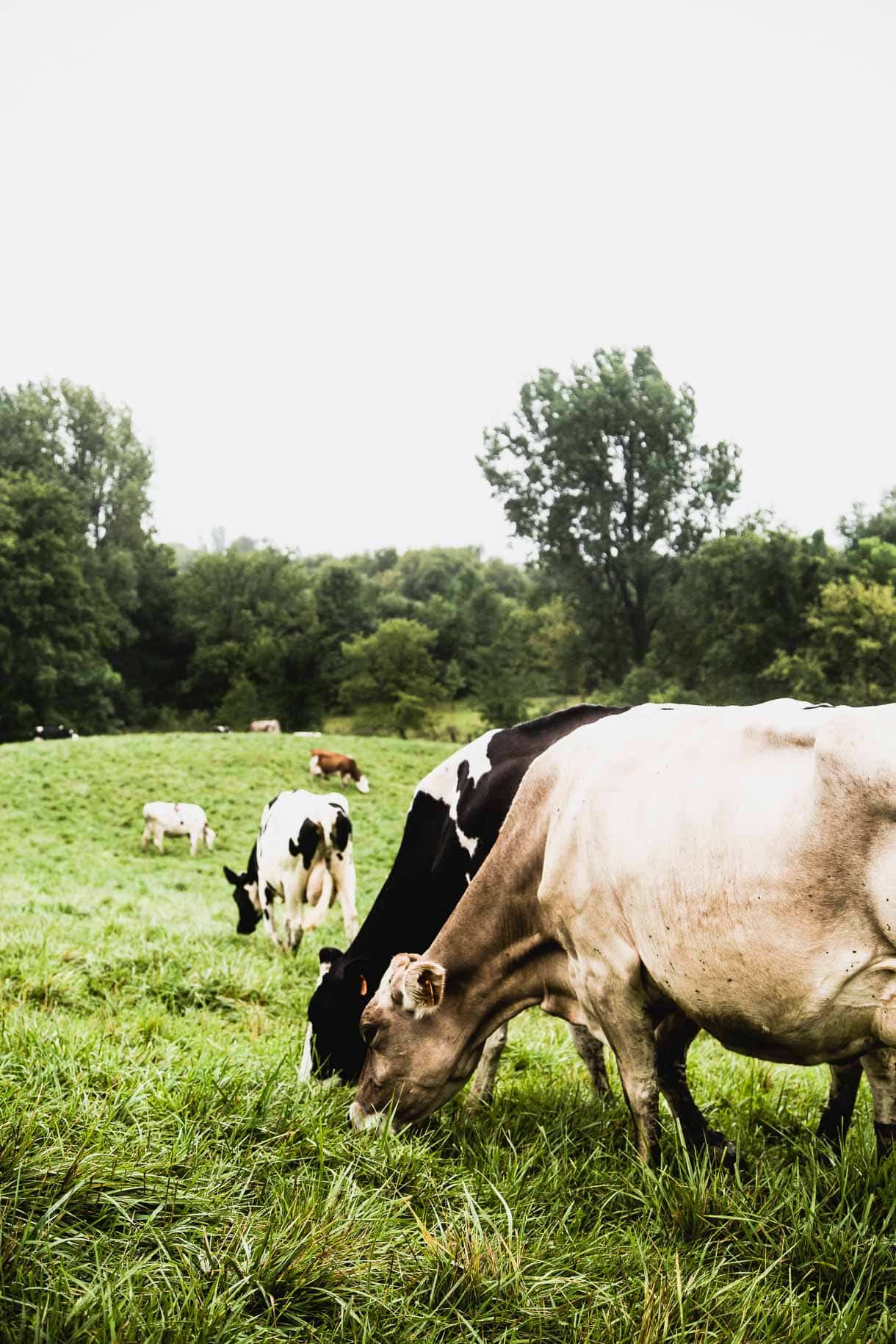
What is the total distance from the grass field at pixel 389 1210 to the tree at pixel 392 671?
135 feet

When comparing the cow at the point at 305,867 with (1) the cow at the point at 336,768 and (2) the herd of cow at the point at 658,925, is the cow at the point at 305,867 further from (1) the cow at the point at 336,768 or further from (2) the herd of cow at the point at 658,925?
(1) the cow at the point at 336,768

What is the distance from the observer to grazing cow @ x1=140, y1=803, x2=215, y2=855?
19.6 metres

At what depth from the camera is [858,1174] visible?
3150 mm

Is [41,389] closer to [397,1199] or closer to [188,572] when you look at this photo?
[188,572]

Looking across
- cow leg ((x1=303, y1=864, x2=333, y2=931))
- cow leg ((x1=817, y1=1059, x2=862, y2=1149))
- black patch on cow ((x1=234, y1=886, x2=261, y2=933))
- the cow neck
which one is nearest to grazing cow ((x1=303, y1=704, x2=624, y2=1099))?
the cow neck

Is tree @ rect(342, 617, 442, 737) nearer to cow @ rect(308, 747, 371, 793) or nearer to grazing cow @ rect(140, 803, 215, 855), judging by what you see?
cow @ rect(308, 747, 371, 793)

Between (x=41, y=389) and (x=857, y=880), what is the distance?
6141cm

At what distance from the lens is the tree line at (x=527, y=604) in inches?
1549

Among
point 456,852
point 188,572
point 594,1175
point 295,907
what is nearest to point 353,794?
point 295,907

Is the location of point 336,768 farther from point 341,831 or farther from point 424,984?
point 424,984

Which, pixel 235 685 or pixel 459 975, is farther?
pixel 235 685

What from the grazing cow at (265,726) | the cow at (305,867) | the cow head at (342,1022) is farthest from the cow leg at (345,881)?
the grazing cow at (265,726)

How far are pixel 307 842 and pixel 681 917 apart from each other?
22.3 ft

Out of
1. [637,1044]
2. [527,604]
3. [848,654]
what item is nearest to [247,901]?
[637,1044]
